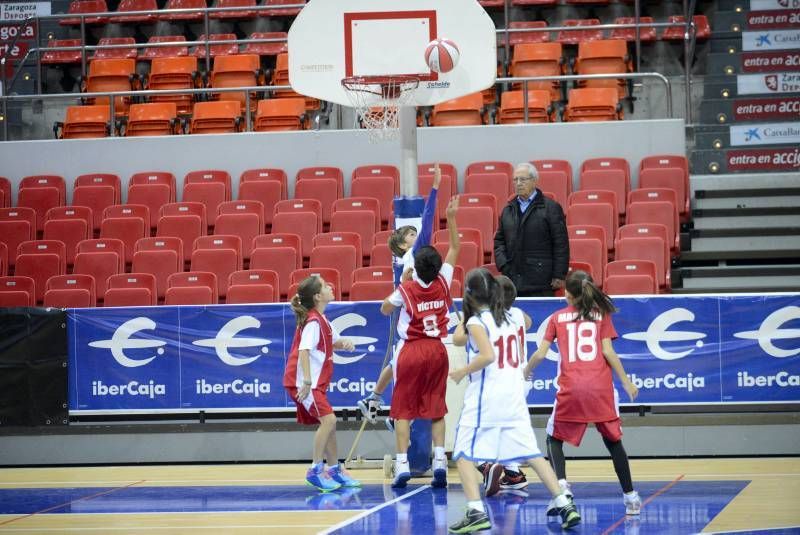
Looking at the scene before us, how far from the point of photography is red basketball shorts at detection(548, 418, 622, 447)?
8297 mm

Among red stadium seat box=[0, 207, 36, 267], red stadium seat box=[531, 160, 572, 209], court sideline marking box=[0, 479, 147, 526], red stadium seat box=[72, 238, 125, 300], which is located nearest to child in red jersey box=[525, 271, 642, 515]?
court sideline marking box=[0, 479, 147, 526]

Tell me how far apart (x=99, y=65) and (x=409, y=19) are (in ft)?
34.1

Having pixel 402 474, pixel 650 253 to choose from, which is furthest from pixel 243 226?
pixel 402 474

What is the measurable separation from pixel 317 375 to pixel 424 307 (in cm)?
112

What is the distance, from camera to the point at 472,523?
7711mm

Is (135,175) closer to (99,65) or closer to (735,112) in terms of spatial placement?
(99,65)

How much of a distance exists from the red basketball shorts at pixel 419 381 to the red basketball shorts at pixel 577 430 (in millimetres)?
1445

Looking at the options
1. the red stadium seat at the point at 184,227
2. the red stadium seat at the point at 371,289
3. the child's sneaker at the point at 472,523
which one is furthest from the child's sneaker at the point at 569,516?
the red stadium seat at the point at 184,227

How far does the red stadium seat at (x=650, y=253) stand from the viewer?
13625 millimetres

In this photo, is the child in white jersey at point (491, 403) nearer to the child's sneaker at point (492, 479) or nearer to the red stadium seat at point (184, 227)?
the child's sneaker at point (492, 479)

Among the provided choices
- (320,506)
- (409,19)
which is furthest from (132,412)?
(409,19)

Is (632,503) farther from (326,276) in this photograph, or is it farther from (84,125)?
(84,125)

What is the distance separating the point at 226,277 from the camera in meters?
14.5

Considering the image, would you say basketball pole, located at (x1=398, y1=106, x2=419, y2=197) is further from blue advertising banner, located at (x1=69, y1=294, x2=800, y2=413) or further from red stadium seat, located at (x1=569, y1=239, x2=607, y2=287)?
red stadium seat, located at (x1=569, y1=239, x2=607, y2=287)
